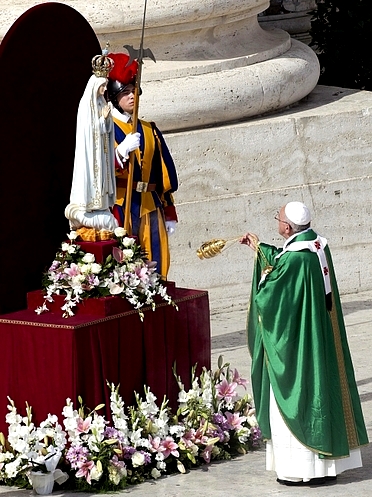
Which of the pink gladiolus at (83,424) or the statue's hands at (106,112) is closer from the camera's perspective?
the pink gladiolus at (83,424)

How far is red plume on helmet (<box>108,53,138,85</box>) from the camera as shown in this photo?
9.27 meters

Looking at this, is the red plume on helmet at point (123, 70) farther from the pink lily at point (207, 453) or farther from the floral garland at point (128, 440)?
the pink lily at point (207, 453)

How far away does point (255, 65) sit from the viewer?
12820 millimetres

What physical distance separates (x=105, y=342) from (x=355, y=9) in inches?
287

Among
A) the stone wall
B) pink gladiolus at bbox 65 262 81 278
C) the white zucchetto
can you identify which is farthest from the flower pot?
the stone wall

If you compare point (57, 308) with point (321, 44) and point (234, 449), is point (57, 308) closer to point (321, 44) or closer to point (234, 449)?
point (234, 449)

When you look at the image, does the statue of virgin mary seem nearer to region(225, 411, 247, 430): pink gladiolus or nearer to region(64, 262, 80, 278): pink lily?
region(64, 262, 80, 278): pink lily

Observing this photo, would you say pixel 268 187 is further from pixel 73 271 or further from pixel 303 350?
pixel 303 350

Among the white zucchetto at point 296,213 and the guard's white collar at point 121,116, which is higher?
the guard's white collar at point 121,116

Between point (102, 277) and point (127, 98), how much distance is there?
3.97 feet

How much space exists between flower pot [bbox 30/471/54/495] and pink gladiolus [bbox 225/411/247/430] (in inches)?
44.3

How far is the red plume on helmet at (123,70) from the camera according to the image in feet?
30.4

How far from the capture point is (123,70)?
30.5 feet

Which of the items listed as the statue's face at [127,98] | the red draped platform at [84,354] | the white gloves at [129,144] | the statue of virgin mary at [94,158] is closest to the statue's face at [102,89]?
the statue of virgin mary at [94,158]
